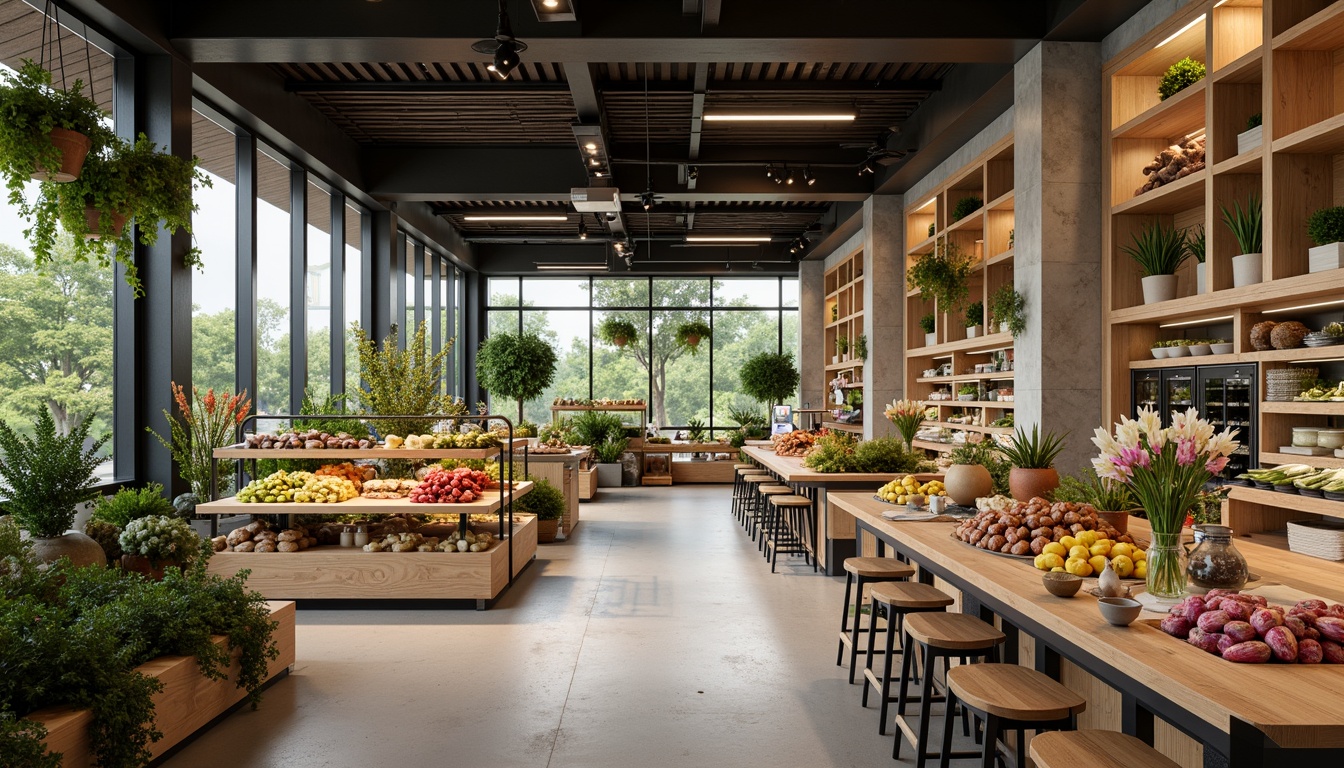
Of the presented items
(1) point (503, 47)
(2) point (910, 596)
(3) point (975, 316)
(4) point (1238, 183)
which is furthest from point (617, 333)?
(2) point (910, 596)

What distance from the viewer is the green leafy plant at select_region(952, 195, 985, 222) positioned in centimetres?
853

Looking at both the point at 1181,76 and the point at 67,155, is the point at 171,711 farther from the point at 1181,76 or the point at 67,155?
the point at 1181,76

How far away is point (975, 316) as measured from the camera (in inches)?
327

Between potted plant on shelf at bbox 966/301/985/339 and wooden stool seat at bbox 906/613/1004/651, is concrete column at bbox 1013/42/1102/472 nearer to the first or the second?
potted plant on shelf at bbox 966/301/985/339

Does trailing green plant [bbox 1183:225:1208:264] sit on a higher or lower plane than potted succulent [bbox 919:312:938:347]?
higher

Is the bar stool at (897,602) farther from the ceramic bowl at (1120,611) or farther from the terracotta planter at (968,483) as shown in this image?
the ceramic bowl at (1120,611)

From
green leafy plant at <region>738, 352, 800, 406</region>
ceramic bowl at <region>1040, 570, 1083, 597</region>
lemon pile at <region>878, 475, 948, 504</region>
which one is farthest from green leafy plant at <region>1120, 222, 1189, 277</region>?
green leafy plant at <region>738, 352, 800, 406</region>

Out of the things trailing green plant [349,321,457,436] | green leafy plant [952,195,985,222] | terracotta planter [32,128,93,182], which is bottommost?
trailing green plant [349,321,457,436]

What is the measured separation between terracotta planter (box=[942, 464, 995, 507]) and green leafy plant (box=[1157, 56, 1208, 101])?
9.12 ft

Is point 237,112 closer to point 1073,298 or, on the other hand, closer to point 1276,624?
point 1073,298

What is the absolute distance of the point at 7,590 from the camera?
3.36m

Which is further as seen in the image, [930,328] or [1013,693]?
[930,328]

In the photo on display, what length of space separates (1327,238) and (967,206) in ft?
14.8

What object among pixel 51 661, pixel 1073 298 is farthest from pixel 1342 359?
pixel 51 661
